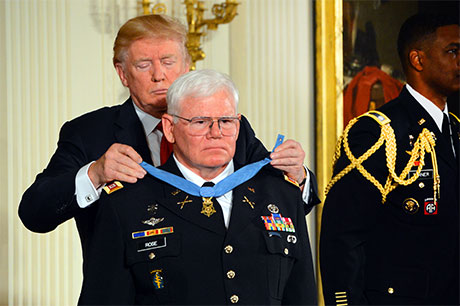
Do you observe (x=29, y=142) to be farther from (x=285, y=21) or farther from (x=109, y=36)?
(x=285, y=21)

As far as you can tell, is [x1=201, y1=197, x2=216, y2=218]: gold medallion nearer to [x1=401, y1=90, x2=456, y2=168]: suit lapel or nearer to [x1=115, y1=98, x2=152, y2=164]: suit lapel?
[x1=115, y1=98, x2=152, y2=164]: suit lapel

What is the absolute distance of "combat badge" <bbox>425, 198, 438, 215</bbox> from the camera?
303 cm

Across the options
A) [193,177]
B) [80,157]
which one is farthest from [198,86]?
[80,157]

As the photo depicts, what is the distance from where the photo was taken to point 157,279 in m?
2.44

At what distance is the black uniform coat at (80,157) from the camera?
2.79m

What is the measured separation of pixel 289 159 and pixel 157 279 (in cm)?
62

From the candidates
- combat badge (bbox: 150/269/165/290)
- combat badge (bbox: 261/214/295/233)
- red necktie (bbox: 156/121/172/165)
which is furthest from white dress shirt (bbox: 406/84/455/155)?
combat badge (bbox: 150/269/165/290)

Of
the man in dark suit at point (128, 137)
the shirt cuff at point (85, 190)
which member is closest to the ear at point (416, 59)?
the man in dark suit at point (128, 137)

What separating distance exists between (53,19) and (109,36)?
0.35 m

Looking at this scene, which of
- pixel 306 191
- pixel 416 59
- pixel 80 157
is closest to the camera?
pixel 306 191

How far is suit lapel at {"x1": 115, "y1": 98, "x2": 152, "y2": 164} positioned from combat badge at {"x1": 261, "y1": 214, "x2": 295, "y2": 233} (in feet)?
2.00

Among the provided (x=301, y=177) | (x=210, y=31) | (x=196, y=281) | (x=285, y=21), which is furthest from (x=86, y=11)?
(x=196, y=281)

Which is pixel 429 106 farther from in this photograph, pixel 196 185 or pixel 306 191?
pixel 196 185

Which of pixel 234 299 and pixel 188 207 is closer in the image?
pixel 234 299
